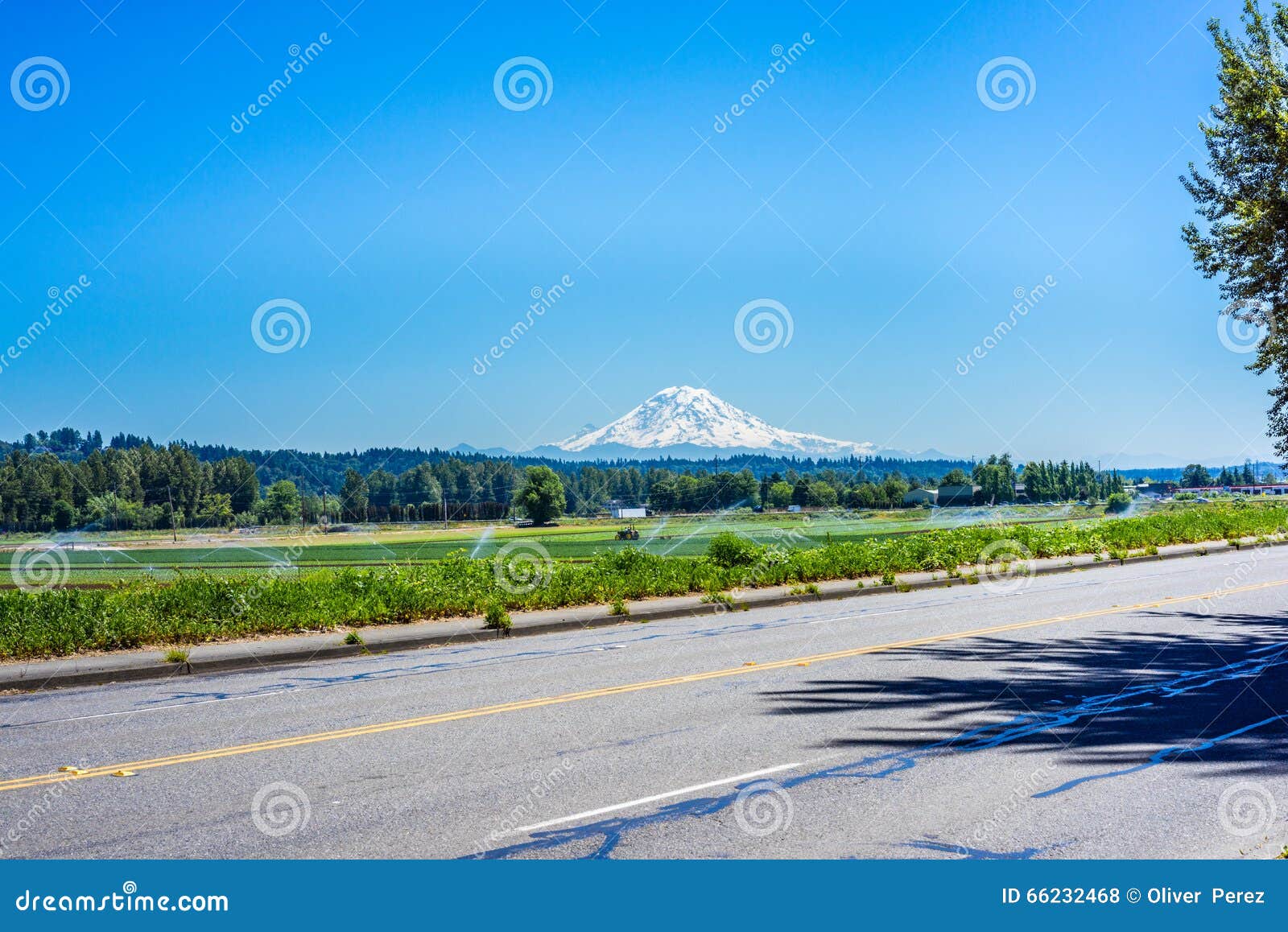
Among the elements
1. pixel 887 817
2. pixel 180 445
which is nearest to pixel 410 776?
pixel 887 817

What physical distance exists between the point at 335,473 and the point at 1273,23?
82288mm

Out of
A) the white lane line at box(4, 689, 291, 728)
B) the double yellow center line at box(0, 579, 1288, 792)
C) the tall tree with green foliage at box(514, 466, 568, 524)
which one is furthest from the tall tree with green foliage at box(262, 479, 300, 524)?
the double yellow center line at box(0, 579, 1288, 792)

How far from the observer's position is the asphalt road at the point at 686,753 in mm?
5797

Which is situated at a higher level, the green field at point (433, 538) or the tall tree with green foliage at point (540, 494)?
the tall tree with green foliage at point (540, 494)

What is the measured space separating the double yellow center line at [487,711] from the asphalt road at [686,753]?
Answer: 1.6 inches

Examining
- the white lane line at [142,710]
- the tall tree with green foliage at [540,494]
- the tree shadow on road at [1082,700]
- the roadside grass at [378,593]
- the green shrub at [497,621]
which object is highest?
the tall tree with green foliage at [540,494]

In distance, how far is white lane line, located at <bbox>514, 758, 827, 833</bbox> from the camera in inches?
236

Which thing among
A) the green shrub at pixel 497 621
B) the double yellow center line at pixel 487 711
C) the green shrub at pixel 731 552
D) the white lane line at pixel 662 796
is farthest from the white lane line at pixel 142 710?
the green shrub at pixel 731 552

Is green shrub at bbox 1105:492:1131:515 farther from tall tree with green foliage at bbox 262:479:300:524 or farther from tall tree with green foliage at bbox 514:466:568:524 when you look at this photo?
tall tree with green foliage at bbox 262:479:300:524

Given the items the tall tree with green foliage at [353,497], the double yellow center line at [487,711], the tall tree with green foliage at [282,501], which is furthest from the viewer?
the tall tree with green foliage at [353,497]

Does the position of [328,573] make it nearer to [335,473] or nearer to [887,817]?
[887,817]

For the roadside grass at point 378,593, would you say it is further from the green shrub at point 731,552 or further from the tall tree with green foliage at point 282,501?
the tall tree with green foliage at point 282,501

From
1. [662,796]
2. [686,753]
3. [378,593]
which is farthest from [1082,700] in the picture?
[378,593]

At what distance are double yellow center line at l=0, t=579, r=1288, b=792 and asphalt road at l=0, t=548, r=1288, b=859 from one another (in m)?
0.04
